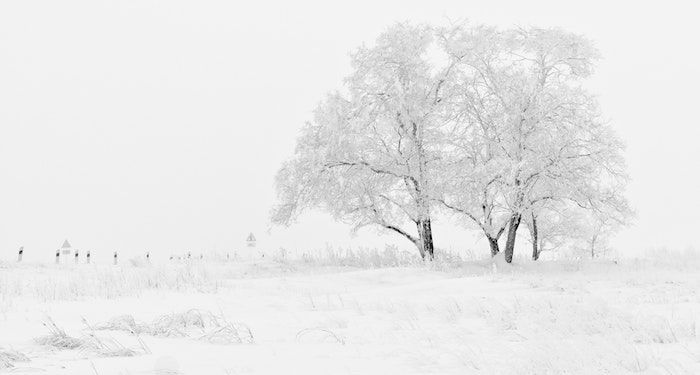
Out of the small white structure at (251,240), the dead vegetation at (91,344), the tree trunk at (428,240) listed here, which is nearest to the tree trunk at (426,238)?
the tree trunk at (428,240)

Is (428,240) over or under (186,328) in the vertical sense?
over

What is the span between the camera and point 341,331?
6895mm

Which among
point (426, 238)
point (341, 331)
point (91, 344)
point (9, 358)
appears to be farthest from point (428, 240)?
point (9, 358)

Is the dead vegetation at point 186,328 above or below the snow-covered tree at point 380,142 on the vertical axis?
below

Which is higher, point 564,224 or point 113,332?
point 564,224

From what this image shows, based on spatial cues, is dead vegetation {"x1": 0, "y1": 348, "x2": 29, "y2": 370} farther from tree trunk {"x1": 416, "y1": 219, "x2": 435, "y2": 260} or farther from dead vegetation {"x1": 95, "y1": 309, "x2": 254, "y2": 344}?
tree trunk {"x1": 416, "y1": 219, "x2": 435, "y2": 260}

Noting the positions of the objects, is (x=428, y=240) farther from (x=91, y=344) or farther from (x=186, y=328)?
(x=91, y=344)

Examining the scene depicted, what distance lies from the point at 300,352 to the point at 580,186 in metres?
15.5

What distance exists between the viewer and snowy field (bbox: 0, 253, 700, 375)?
482 centimetres

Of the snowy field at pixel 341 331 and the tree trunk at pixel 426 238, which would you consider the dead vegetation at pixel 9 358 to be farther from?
the tree trunk at pixel 426 238

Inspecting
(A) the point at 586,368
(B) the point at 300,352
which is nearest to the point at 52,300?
(B) the point at 300,352

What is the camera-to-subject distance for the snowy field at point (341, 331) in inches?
190

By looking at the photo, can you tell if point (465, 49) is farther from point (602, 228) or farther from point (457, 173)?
point (602, 228)

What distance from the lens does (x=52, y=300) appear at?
9742mm
